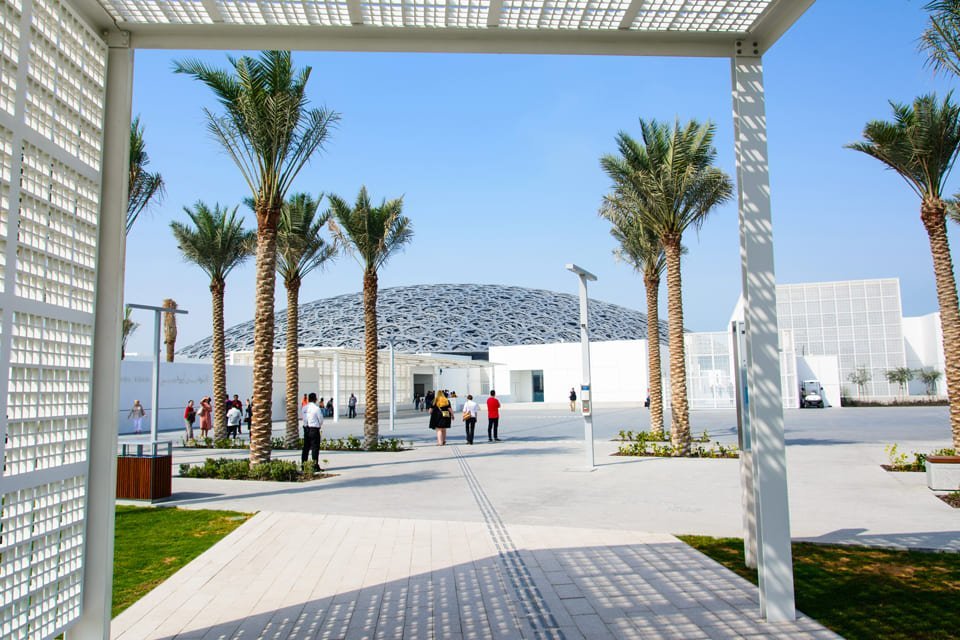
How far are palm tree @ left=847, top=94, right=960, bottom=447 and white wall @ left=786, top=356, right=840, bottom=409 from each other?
28653mm

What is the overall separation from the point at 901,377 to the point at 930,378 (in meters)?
1.70

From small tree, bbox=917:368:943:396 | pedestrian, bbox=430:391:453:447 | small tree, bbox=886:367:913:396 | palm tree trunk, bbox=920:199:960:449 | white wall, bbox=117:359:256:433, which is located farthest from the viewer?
small tree, bbox=886:367:913:396

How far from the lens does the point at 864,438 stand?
18.0 m

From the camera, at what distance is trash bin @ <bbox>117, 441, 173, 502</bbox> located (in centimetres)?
971

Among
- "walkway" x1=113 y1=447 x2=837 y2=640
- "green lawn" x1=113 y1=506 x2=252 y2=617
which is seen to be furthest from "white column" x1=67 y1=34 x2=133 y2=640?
"green lawn" x1=113 y1=506 x2=252 y2=617

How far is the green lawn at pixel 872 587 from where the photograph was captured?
14.0ft

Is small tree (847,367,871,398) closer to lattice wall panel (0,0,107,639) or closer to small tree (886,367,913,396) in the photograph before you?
small tree (886,367,913,396)

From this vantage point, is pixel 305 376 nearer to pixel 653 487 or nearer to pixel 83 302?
pixel 653 487

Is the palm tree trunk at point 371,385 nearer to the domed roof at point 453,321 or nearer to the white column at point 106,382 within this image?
the white column at point 106,382

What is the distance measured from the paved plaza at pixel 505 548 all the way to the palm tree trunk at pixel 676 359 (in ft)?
4.27

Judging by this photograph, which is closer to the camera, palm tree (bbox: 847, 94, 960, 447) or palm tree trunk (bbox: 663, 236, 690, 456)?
palm tree (bbox: 847, 94, 960, 447)

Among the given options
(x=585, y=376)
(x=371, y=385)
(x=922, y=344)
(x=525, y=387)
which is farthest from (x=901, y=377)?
(x=585, y=376)

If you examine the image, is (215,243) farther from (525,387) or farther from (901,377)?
(901,377)

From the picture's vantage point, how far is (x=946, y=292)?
1138 cm
